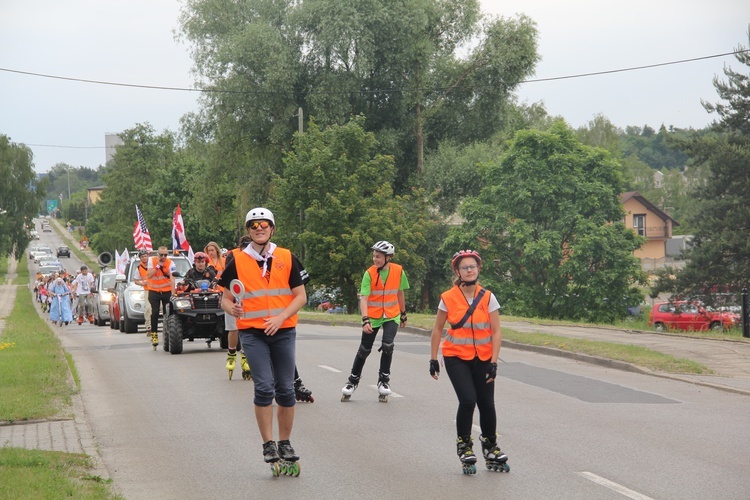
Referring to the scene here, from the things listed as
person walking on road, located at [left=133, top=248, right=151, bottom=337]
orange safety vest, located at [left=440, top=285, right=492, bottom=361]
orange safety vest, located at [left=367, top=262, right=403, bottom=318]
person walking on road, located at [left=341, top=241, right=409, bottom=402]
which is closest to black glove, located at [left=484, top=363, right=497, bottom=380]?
orange safety vest, located at [left=440, top=285, right=492, bottom=361]

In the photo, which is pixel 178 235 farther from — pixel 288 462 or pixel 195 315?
pixel 288 462

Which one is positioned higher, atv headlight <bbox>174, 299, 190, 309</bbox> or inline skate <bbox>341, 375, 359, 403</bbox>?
atv headlight <bbox>174, 299, 190, 309</bbox>

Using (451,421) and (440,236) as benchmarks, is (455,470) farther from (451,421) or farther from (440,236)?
(440,236)

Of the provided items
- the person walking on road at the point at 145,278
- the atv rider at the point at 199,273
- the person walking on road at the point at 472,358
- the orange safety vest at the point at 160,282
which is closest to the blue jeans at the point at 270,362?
the person walking on road at the point at 472,358

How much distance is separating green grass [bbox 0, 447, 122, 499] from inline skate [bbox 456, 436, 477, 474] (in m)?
2.55

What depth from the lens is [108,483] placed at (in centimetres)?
792

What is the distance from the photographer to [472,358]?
8367 millimetres

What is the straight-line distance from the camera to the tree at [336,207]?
43.9 m

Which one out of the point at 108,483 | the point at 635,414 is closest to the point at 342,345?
the point at 635,414

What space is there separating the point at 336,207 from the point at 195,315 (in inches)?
981

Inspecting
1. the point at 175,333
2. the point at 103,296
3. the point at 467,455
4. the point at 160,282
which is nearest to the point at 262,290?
the point at 467,455

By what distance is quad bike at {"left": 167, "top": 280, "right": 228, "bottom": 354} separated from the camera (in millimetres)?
18766

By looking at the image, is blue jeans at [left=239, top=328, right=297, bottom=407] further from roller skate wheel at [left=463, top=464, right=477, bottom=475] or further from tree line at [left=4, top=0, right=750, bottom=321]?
tree line at [left=4, top=0, right=750, bottom=321]

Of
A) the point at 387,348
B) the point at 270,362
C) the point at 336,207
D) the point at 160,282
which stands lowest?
the point at 387,348
